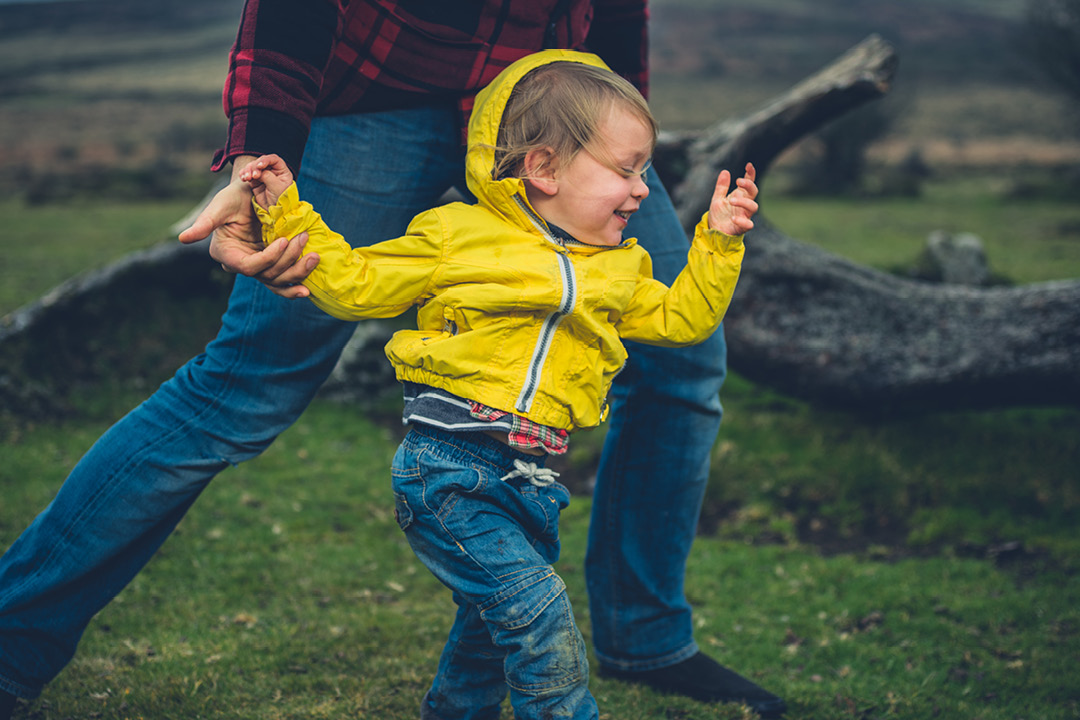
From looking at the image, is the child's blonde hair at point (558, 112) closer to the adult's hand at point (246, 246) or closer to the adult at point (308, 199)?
the adult at point (308, 199)

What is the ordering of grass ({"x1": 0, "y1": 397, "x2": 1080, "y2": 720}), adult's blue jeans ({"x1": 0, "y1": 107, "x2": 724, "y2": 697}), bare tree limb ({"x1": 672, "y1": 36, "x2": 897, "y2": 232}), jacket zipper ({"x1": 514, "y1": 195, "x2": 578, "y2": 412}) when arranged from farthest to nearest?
bare tree limb ({"x1": 672, "y1": 36, "x2": 897, "y2": 232})
grass ({"x1": 0, "y1": 397, "x2": 1080, "y2": 720})
adult's blue jeans ({"x1": 0, "y1": 107, "x2": 724, "y2": 697})
jacket zipper ({"x1": 514, "y1": 195, "x2": 578, "y2": 412})

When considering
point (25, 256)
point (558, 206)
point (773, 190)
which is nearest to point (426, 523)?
point (558, 206)

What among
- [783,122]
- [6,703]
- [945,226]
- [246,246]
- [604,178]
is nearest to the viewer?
[246,246]

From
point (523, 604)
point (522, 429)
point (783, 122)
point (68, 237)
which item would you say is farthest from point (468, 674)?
point (68, 237)

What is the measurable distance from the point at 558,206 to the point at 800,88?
3278 mm

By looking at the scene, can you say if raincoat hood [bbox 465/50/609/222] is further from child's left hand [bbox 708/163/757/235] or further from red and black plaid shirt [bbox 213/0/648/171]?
child's left hand [bbox 708/163/757/235]

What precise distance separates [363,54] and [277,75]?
0.27 metres

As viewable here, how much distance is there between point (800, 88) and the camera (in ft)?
16.2

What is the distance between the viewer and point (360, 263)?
196 centimetres

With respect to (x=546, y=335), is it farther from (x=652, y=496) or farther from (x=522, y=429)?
(x=652, y=496)

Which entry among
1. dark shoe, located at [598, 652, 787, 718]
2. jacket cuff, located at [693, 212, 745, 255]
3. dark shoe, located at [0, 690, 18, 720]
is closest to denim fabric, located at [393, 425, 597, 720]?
jacket cuff, located at [693, 212, 745, 255]

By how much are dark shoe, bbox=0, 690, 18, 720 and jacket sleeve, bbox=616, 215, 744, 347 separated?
5.90 feet

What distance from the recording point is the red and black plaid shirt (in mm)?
→ 2018

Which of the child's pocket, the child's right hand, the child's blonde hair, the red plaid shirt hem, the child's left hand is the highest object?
the child's blonde hair
